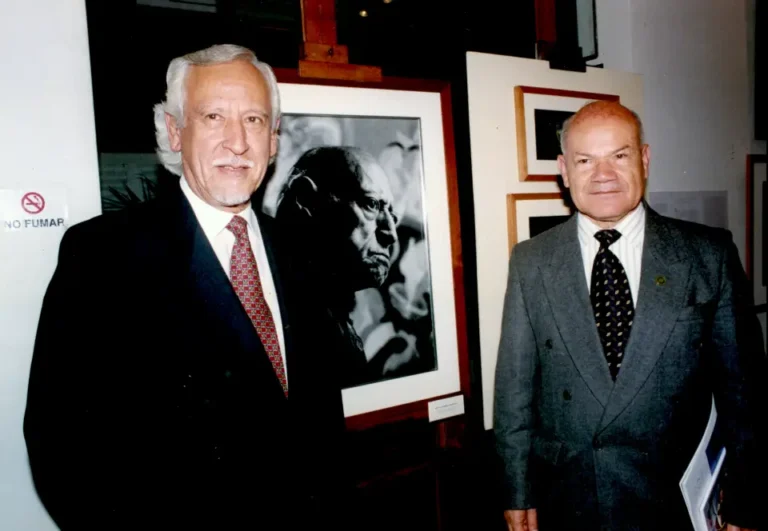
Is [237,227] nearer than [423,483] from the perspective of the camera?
Yes

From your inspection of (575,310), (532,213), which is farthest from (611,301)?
(532,213)

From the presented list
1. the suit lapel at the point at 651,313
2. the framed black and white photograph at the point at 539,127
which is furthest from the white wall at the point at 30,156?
the suit lapel at the point at 651,313

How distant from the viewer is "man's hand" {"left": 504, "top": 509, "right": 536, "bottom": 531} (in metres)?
1.43

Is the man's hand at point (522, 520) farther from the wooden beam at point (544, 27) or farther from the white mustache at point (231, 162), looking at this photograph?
the wooden beam at point (544, 27)

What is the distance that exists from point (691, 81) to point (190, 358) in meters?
2.56

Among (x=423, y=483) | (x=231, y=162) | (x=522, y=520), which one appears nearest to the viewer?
(x=231, y=162)

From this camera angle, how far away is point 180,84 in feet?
3.77

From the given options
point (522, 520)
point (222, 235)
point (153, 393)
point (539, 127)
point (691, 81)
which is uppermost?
point (691, 81)

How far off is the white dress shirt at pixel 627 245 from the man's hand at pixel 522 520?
670 mm

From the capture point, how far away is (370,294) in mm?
1495

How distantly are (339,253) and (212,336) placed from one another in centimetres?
51

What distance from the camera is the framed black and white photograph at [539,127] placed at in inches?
68.8

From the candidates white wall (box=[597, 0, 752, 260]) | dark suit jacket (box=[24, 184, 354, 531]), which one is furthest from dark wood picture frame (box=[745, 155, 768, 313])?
dark suit jacket (box=[24, 184, 354, 531])

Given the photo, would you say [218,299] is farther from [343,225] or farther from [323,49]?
[323,49]
